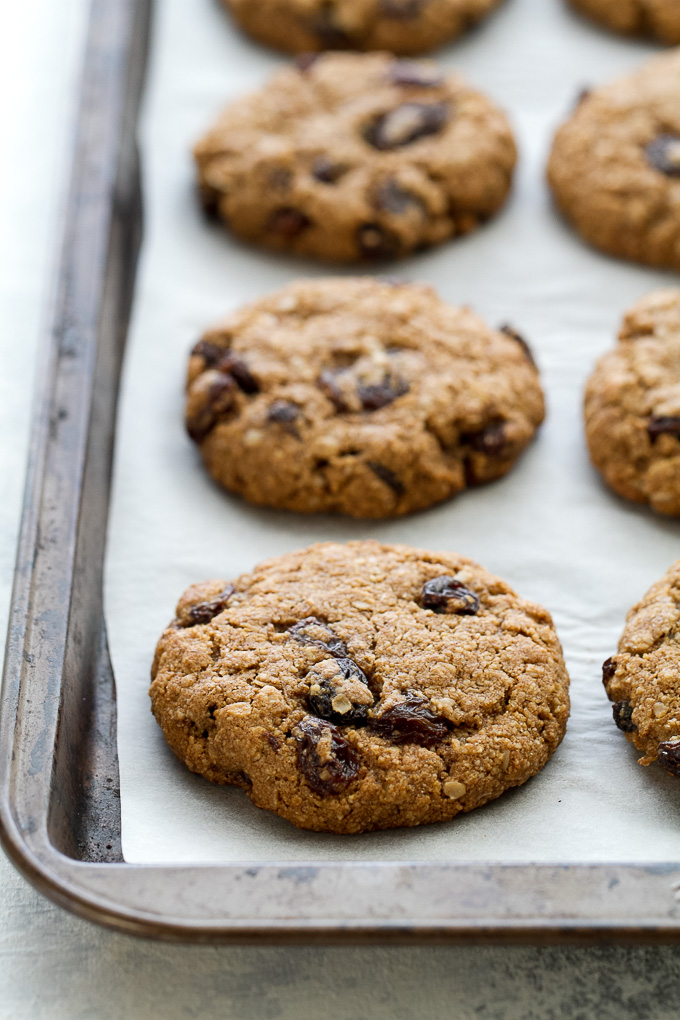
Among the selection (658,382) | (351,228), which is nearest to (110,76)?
(351,228)

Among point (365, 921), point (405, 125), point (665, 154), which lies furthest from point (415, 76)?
point (365, 921)

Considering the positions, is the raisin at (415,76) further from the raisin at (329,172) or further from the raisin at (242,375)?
the raisin at (242,375)

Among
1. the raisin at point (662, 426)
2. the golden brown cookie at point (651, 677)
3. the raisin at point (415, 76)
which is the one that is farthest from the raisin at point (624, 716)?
the raisin at point (415, 76)

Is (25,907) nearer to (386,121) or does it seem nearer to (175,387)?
(175,387)

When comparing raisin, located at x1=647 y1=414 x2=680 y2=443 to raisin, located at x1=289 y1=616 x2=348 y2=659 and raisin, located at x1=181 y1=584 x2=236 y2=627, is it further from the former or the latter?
raisin, located at x1=181 y1=584 x2=236 y2=627

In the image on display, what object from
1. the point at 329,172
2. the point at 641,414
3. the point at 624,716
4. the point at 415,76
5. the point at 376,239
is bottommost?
the point at 624,716

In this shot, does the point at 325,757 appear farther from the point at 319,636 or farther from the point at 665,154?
the point at 665,154
